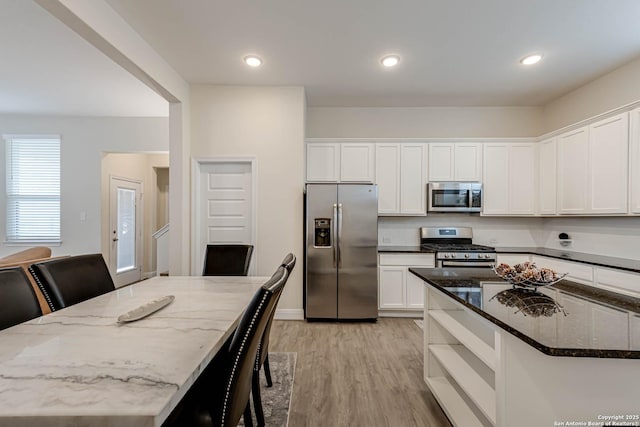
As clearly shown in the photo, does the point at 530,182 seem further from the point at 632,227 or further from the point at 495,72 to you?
the point at 495,72

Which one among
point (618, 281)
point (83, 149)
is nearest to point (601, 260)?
point (618, 281)

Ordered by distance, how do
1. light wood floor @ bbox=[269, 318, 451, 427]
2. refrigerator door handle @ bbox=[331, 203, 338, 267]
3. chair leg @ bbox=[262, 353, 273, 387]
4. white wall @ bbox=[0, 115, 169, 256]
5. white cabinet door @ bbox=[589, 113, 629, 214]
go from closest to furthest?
light wood floor @ bbox=[269, 318, 451, 427] < chair leg @ bbox=[262, 353, 273, 387] < white cabinet door @ bbox=[589, 113, 629, 214] < refrigerator door handle @ bbox=[331, 203, 338, 267] < white wall @ bbox=[0, 115, 169, 256]

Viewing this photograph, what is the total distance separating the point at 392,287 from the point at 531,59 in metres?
2.91

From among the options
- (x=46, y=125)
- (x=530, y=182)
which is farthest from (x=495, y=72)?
(x=46, y=125)

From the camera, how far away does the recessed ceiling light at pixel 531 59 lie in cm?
290

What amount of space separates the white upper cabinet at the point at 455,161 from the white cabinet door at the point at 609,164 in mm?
1138

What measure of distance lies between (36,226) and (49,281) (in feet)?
15.0

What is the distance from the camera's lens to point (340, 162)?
3.96m

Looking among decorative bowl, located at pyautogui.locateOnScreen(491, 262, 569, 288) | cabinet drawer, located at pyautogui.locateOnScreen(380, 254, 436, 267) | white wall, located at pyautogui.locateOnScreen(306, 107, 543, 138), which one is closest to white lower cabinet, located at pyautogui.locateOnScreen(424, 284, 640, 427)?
decorative bowl, located at pyautogui.locateOnScreen(491, 262, 569, 288)

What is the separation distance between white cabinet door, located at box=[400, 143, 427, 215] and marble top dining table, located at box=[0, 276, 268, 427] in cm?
293

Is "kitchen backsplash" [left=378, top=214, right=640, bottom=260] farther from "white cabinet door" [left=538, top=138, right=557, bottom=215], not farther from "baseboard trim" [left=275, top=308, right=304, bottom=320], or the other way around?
"baseboard trim" [left=275, top=308, right=304, bottom=320]

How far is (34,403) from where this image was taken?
0.75 meters

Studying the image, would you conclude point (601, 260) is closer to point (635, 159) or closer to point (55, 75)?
point (635, 159)

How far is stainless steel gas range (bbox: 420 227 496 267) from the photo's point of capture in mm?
3572
